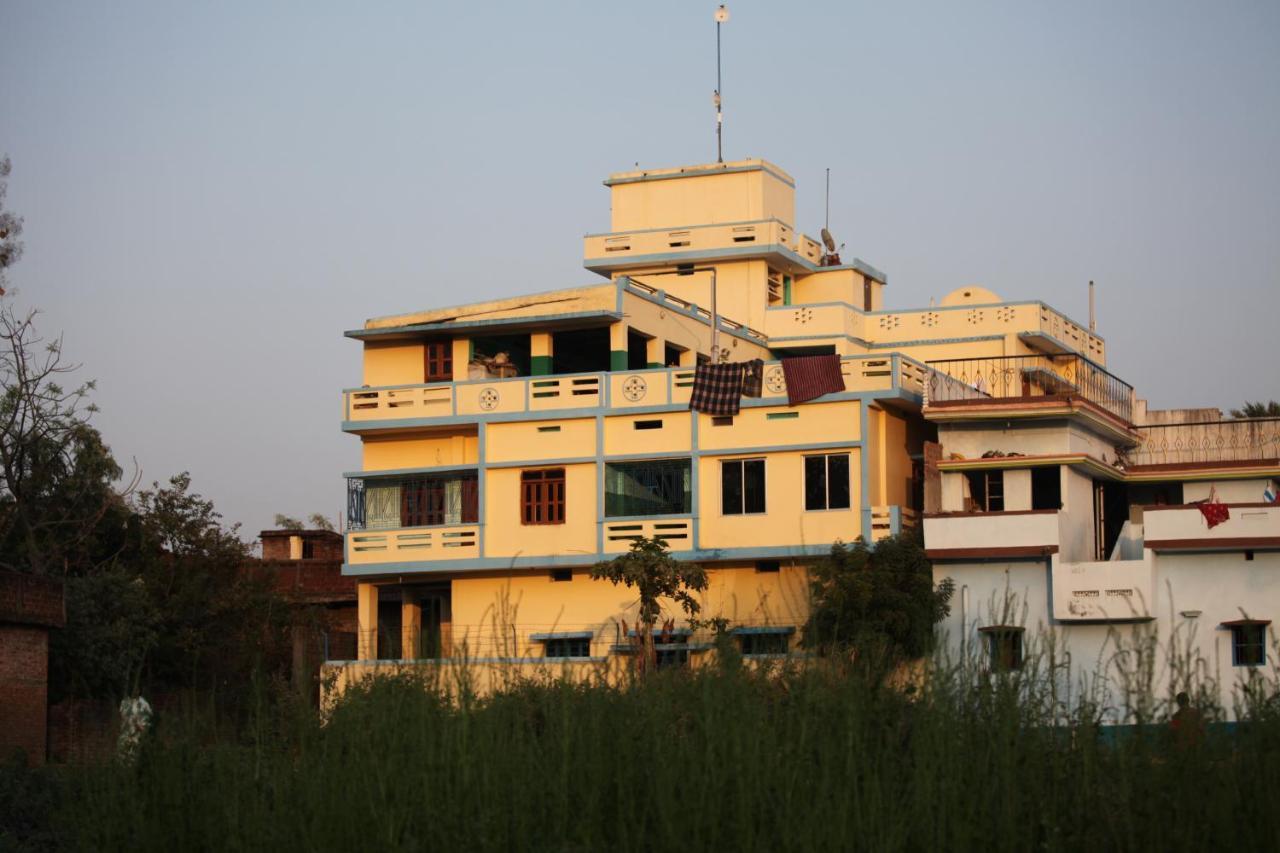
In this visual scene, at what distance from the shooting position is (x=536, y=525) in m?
36.7

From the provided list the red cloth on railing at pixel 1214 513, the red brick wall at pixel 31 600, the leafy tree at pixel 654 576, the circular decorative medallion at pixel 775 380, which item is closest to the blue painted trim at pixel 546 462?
the leafy tree at pixel 654 576

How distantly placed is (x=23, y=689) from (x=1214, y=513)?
18796 mm

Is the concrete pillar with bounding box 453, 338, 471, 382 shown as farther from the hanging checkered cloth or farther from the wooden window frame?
the hanging checkered cloth

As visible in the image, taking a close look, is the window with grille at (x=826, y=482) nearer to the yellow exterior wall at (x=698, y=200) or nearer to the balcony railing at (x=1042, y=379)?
the balcony railing at (x=1042, y=379)

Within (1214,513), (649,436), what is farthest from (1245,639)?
(649,436)

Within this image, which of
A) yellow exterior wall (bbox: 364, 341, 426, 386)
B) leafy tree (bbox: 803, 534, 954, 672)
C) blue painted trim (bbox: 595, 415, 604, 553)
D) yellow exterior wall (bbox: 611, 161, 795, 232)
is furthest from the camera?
yellow exterior wall (bbox: 611, 161, 795, 232)

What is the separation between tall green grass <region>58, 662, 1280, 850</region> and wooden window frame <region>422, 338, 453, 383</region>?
2300cm

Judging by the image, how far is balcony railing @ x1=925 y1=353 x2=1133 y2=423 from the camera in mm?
38219

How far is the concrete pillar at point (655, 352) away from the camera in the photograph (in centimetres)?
3812

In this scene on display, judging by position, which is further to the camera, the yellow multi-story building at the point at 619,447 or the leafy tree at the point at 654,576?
the yellow multi-story building at the point at 619,447

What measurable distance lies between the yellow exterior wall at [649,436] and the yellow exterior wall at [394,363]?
474 centimetres

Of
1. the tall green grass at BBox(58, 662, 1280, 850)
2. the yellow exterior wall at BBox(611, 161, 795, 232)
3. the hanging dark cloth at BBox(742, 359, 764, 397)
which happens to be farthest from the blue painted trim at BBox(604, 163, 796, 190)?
the tall green grass at BBox(58, 662, 1280, 850)

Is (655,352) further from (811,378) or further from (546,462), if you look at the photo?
(811,378)

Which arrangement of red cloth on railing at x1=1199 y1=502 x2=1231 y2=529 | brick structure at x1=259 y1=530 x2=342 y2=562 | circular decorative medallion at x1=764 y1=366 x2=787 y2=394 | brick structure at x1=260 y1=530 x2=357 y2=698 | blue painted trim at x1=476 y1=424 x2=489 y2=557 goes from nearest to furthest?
1. red cloth on railing at x1=1199 y1=502 x2=1231 y2=529
2. circular decorative medallion at x1=764 y1=366 x2=787 y2=394
3. blue painted trim at x1=476 y1=424 x2=489 y2=557
4. brick structure at x1=260 y1=530 x2=357 y2=698
5. brick structure at x1=259 y1=530 x2=342 y2=562
